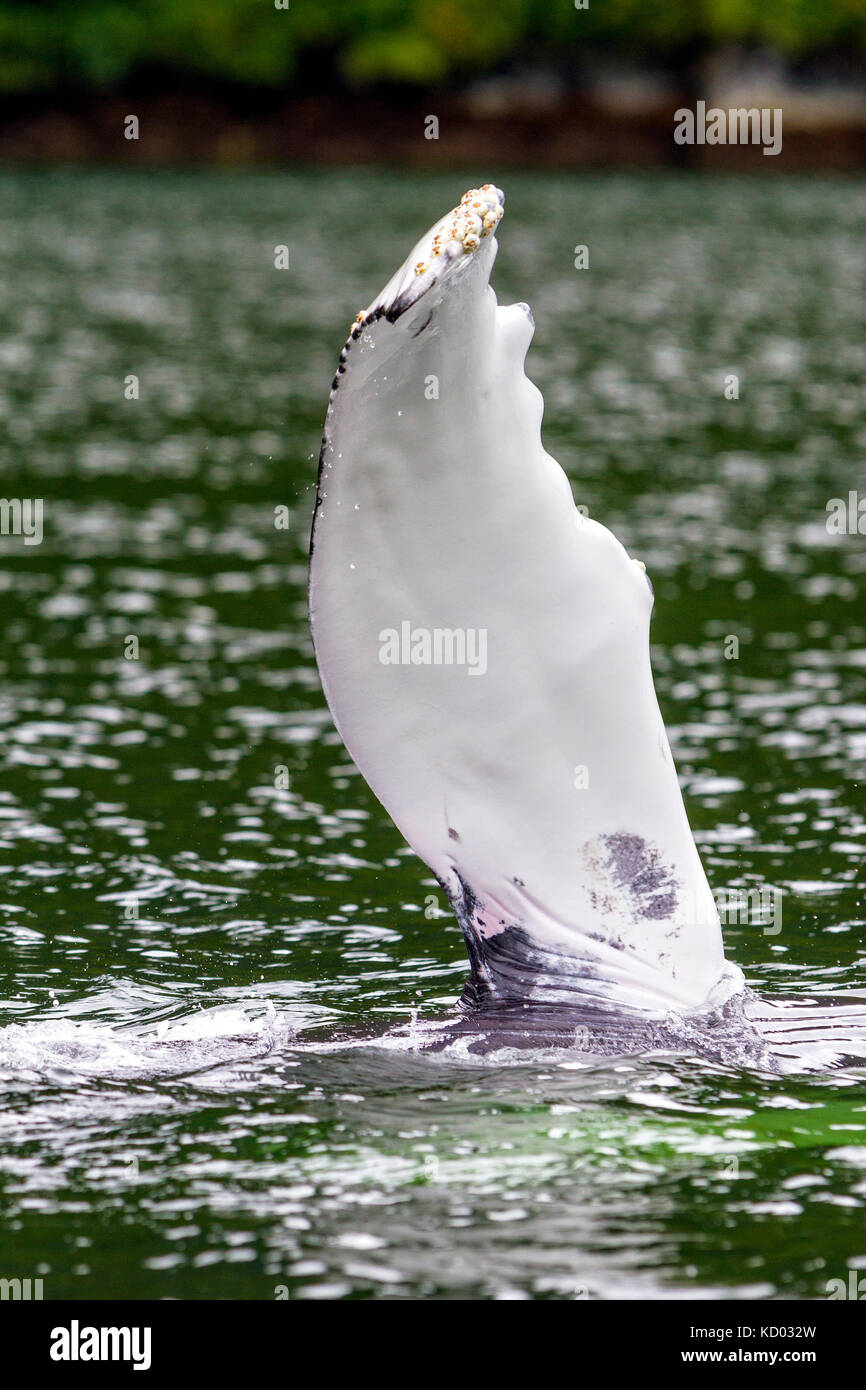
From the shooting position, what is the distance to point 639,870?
800cm

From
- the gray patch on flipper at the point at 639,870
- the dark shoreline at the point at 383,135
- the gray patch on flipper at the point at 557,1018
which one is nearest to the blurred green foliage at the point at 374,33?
the dark shoreline at the point at 383,135

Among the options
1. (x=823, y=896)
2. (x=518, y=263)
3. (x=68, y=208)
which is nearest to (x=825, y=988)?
(x=823, y=896)

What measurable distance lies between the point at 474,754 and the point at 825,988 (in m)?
2.74

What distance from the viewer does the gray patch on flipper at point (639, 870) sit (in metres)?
7.98

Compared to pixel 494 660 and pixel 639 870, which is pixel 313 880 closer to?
pixel 639 870

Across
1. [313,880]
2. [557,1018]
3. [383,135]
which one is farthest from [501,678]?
[383,135]

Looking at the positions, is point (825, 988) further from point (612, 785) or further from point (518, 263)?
point (518, 263)

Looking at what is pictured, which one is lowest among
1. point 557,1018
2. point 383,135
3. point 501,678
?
point 557,1018

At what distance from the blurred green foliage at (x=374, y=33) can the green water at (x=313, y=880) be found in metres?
55.9

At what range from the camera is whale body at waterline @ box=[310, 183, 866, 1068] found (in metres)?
7.43

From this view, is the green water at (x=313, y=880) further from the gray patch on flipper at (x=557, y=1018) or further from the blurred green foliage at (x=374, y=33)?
the blurred green foliage at (x=374, y=33)

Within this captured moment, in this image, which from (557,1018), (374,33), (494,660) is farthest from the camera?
(374,33)

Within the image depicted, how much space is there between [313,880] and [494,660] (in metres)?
4.31

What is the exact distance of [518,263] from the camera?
4541cm
